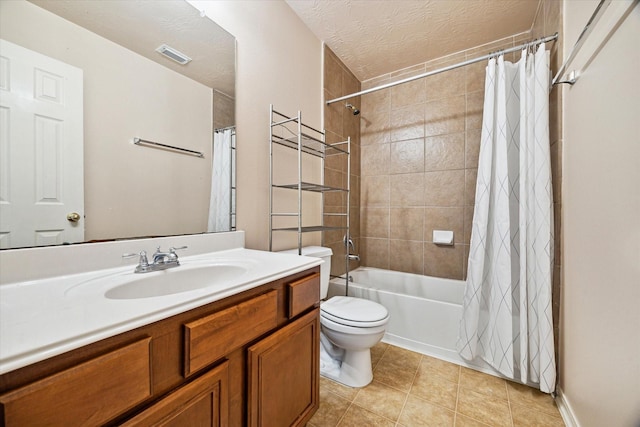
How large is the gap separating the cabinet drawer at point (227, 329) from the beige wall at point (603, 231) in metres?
1.11

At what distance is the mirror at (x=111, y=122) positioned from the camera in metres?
0.79

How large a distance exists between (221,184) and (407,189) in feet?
5.67

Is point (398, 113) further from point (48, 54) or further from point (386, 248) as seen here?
point (48, 54)

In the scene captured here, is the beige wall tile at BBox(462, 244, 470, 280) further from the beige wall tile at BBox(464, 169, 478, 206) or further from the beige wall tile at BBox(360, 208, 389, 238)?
the beige wall tile at BBox(360, 208, 389, 238)

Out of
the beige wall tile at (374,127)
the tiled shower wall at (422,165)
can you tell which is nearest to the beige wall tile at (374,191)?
the tiled shower wall at (422,165)

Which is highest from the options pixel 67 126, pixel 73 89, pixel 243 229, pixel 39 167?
pixel 73 89

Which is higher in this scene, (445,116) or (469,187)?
(445,116)

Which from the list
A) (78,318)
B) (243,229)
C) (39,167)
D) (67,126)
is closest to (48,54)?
(67,126)

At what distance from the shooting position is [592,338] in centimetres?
103

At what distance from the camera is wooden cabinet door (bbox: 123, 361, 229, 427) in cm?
57

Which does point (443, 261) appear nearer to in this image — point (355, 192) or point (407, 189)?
point (407, 189)

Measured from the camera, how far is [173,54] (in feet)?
3.86

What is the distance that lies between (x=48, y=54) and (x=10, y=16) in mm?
108

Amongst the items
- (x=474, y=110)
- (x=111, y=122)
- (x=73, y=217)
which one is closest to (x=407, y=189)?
(x=474, y=110)
